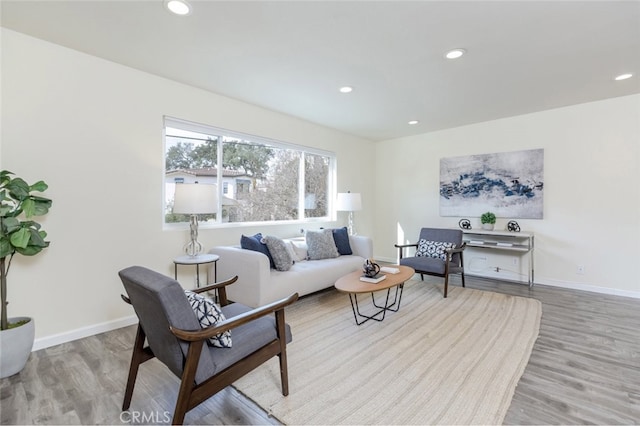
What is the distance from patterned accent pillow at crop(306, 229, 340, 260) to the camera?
12.8 feet

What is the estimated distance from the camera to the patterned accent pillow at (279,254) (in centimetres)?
328

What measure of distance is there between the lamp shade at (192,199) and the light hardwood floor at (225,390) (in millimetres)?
1254

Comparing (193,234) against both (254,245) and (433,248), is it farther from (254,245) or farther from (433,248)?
(433,248)

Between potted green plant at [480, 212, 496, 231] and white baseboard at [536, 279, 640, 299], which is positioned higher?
potted green plant at [480, 212, 496, 231]

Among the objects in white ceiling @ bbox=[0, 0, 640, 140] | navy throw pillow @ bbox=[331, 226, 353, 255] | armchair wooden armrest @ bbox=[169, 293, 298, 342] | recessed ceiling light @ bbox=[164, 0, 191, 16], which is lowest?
armchair wooden armrest @ bbox=[169, 293, 298, 342]

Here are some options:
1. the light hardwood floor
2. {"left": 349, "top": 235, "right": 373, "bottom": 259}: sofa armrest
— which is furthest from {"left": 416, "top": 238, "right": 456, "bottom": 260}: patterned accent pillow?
the light hardwood floor

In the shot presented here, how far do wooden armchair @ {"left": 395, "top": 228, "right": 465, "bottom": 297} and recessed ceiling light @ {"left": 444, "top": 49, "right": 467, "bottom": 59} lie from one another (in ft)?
7.41

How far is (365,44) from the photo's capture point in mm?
2402

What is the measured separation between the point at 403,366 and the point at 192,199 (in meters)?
2.38

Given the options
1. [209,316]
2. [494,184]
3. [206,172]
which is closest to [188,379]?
[209,316]

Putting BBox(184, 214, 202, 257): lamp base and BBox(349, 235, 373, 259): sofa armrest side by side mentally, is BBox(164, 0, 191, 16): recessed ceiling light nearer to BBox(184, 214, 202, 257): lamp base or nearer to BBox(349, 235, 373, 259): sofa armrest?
BBox(184, 214, 202, 257): lamp base

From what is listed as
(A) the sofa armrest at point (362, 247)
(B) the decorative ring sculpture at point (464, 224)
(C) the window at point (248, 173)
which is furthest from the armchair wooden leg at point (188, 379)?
(B) the decorative ring sculpture at point (464, 224)

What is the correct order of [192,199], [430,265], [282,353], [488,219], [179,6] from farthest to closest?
[488,219], [430,265], [192,199], [179,6], [282,353]

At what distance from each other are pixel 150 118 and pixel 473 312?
13.2 ft
